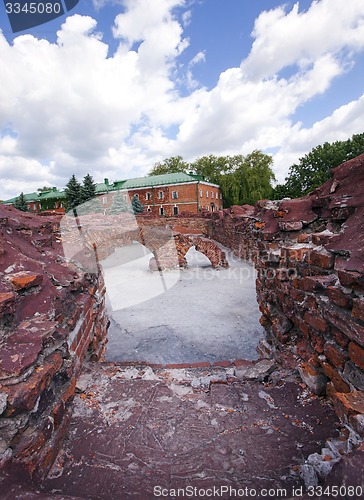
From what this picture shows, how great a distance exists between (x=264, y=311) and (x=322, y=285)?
1775mm

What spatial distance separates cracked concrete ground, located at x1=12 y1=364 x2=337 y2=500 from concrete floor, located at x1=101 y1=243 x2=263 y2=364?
9.28ft

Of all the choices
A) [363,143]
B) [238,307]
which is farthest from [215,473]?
[363,143]

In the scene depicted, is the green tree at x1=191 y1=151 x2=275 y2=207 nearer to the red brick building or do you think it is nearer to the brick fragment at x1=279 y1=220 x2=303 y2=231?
the red brick building

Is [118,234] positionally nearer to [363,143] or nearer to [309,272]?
[309,272]

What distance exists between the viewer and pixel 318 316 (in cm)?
207

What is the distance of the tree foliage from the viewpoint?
27.2m

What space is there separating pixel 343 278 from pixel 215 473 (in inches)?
51.6

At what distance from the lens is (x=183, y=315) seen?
6.91 meters

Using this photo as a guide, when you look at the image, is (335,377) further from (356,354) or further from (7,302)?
(7,302)

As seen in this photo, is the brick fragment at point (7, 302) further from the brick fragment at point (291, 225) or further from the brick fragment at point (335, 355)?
the brick fragment at point (291, 225)

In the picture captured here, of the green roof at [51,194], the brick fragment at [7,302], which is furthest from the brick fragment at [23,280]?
the green roof at [51,194]

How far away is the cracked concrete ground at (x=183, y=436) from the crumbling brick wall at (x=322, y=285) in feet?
1.01

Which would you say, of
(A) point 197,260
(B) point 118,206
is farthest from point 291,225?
(B) point 118,206

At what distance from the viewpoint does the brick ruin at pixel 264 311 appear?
1.33m
